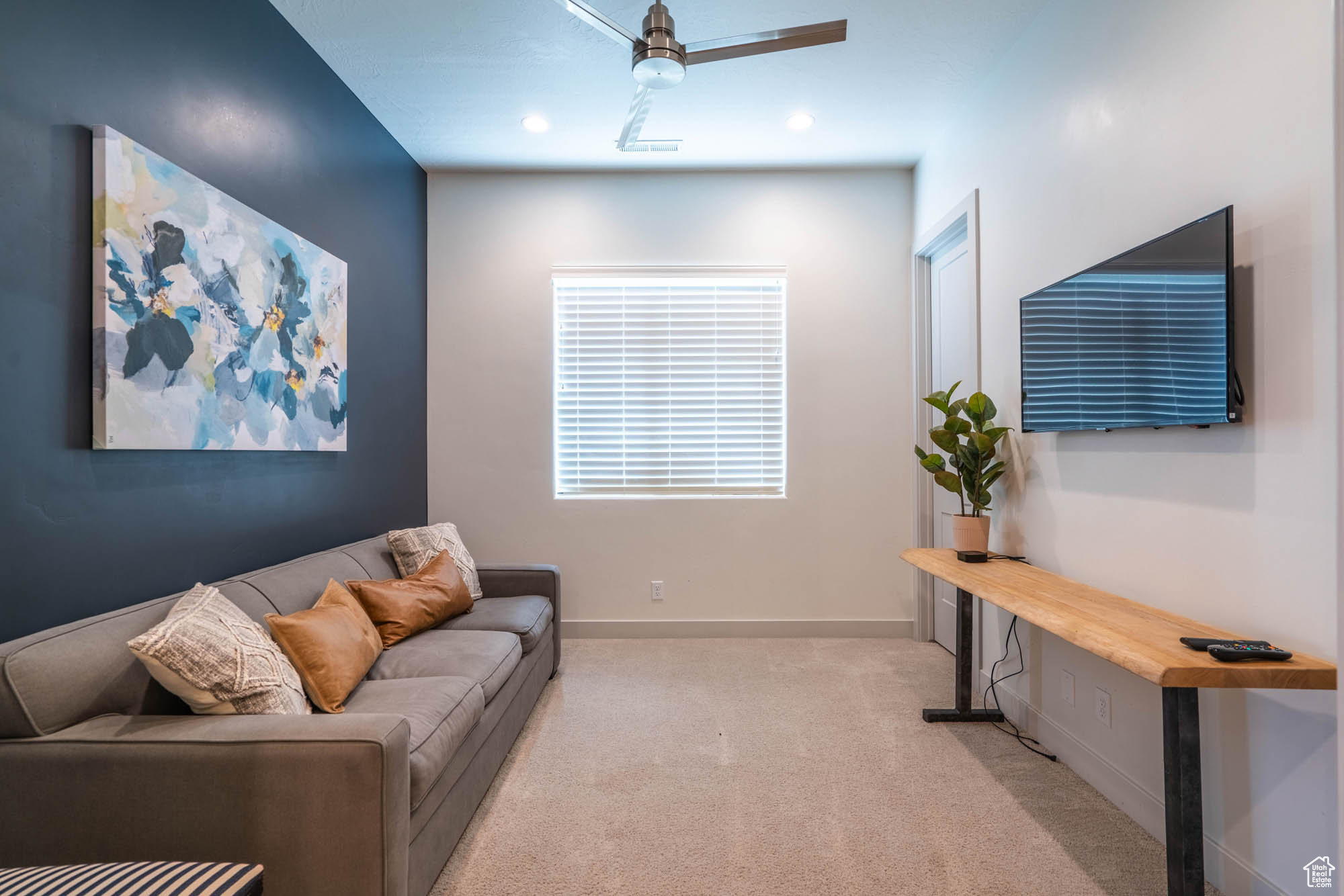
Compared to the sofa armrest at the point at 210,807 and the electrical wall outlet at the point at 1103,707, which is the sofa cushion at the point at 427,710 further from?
the electrical wall outlet at the point at 1103,707

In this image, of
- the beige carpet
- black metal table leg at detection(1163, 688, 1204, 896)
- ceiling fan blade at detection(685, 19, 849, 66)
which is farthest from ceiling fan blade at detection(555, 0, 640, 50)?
the beige carpet

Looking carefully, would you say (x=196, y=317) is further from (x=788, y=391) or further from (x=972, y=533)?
(x=788, y=391)

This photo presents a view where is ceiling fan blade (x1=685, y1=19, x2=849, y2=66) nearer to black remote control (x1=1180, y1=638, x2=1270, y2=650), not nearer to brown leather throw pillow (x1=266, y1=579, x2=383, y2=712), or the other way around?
black remote control (x1=1180, y1=638, x2=1270, y2=650)

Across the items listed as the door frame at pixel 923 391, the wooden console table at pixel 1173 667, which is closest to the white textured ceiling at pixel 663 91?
the door frame at pixel 923 391

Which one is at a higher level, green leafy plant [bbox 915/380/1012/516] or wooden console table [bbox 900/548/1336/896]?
green leafy plant [bbox 915/380/1012/516]

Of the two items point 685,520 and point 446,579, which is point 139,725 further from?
point 685,520

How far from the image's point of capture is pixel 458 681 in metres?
2.15

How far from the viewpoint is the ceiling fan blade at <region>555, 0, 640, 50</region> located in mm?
1989

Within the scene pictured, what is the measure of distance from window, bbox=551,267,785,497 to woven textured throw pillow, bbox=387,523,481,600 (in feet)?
3.08

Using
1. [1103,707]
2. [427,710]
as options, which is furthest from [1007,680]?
[427,710]

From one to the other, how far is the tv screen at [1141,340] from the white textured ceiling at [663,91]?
1.25 meters

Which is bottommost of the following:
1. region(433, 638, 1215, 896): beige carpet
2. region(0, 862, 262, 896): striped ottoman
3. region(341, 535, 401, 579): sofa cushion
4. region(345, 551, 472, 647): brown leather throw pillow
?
region(433, 638, 1215, 896): beige carpet

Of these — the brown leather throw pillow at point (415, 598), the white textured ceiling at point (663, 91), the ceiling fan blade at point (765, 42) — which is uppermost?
the white textured ceiling at point (663, 91)

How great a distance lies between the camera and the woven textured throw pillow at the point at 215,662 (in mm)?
1546
